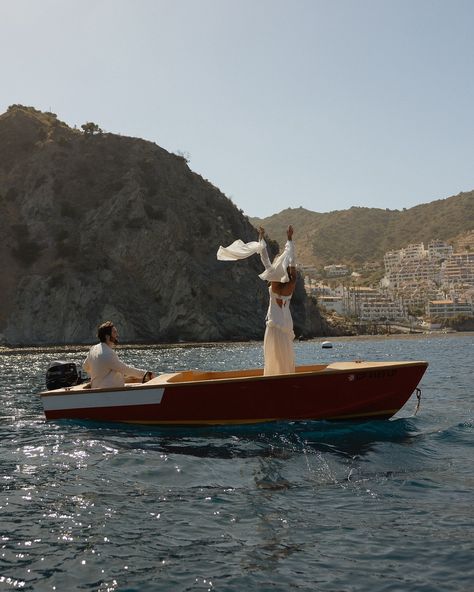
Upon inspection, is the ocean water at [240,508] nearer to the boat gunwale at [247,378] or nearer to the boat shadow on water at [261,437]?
the boat shadow on water at [261,437]

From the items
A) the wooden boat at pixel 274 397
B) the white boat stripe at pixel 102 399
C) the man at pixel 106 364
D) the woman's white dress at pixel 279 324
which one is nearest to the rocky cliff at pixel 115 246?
the white boat stripe at pixel 102 399

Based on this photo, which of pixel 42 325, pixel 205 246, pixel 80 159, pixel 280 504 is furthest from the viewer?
pixel 80 159

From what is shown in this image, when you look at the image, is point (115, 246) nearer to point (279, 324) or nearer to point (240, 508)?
point (279, 324)

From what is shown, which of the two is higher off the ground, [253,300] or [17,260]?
[17,260]

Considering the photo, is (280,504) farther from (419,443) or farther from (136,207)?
(136,207)

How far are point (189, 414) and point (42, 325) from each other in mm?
67942

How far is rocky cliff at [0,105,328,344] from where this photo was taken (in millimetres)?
78188

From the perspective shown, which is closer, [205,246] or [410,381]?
[410,381]

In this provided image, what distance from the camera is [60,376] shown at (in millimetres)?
14688

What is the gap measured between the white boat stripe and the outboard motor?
4.21ft

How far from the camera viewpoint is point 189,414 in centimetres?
1256

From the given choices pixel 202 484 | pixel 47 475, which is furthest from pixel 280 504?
pixel 47 475

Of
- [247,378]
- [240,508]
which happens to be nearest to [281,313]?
[247,378]

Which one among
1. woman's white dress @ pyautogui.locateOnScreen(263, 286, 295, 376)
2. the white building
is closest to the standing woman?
woman's white dress @ pyautogui.locateOnScreen(263, 286, 295, 376)
